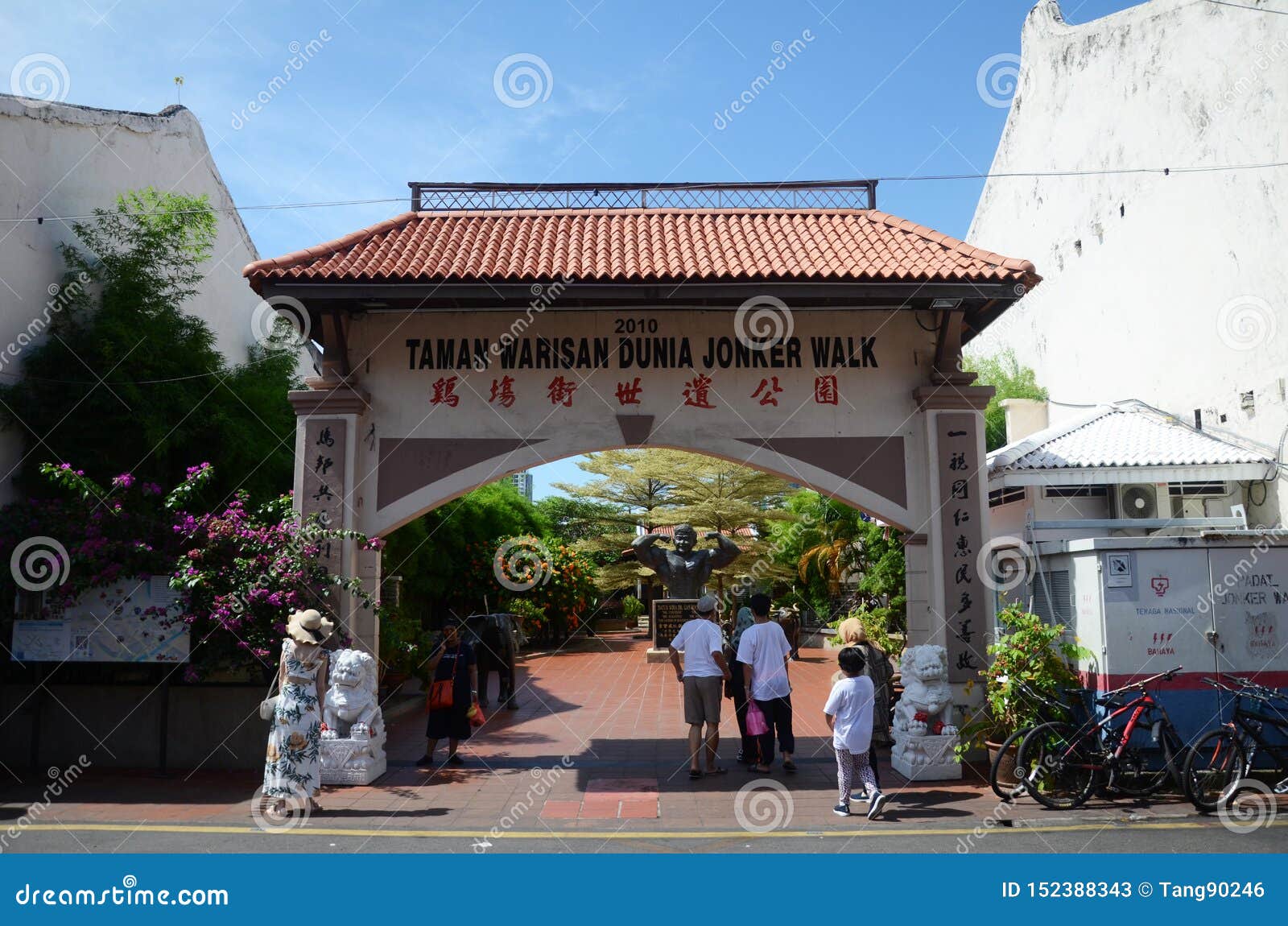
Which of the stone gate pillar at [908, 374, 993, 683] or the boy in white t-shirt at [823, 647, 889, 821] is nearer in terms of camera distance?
the boy in white t-shirt at [823, 647, 889, 821]

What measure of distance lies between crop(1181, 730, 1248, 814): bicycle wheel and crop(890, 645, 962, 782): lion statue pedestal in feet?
6.14

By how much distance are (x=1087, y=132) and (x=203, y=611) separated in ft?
56.2

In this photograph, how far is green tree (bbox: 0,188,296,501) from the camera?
1109 centimetres

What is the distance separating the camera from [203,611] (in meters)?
8.45

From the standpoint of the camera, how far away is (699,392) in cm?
931

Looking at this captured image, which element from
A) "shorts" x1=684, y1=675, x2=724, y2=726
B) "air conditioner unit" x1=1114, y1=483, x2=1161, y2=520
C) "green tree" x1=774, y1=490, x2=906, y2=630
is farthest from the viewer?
"green tree" x1=774, y1=490, x2=906, y2=630

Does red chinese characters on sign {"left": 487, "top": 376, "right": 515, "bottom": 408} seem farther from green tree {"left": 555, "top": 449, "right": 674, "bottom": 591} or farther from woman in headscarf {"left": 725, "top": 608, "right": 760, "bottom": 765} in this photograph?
green tree {"left": 555, "top": 449, "right": 674, "bottom": 591}

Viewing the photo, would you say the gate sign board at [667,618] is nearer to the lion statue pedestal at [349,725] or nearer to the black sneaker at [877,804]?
the lion statue pedestal at [349,725]

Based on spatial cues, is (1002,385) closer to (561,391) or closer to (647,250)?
(647,250)

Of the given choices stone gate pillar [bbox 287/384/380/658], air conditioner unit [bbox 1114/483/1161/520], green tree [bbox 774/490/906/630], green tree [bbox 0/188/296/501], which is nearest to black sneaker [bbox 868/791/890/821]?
stone gate pillar [bbox 287/384/380/658]

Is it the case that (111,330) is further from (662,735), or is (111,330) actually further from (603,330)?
(662,735)

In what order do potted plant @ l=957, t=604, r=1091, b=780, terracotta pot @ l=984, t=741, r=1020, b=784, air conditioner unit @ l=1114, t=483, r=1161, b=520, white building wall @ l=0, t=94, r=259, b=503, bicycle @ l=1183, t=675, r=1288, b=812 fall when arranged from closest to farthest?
bicycle @ l=1183, t=675, r=1288, b=812 → terracotta pot @ l=984, t=741, r=1020, b=784 → potted plant @ l=957, t=604, r=1091, b=780 → white building wall @ l=0, t=94, r=259, b=503 → air conditioner unit @ l=1114, t=483, r=1161, b=520

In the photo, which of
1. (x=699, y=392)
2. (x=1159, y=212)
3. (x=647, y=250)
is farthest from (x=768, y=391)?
(x=1159, y=212)

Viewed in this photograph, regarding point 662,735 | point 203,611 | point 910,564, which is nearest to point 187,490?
point 203,611
